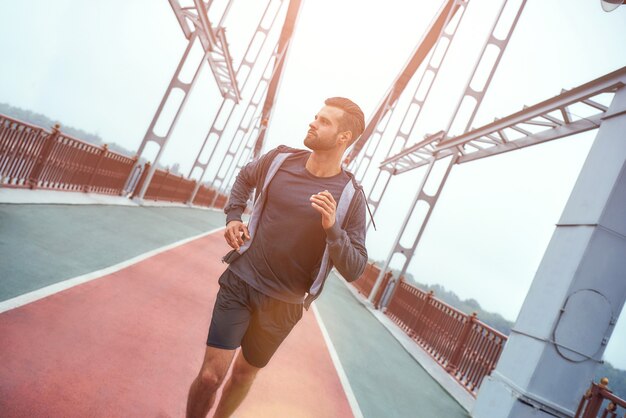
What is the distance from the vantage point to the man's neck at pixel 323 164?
232 cm

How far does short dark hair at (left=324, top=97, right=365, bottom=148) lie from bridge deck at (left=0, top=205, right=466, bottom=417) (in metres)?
2.36

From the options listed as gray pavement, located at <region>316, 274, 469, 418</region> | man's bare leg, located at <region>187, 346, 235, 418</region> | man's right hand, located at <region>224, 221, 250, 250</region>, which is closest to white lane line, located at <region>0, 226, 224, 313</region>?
man's bare leg, located at <region>187, 346, 235, 418</region>

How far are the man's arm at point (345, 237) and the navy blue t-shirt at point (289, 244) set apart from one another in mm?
166

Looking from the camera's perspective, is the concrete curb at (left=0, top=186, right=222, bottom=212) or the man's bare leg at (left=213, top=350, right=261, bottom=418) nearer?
the man's bare leg at (left=213, top=350, right=261, bottom=418)

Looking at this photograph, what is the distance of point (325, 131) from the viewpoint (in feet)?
7.29

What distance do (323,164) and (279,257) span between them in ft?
2.03

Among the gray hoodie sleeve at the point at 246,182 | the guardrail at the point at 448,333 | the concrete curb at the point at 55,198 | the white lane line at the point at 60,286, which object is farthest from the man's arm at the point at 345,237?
the concrete curb at the point at 55,198

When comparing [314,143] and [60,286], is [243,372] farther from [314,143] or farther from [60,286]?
[60,286]

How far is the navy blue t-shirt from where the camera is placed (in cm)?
221

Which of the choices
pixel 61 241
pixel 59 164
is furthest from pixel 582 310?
pixel 59 164

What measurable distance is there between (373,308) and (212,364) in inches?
466

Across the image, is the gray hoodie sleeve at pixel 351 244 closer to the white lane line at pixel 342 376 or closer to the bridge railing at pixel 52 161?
the white lane line at pixel 342 376

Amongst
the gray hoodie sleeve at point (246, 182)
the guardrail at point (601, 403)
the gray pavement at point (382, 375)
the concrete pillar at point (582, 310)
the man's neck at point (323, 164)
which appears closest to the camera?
A: the man's neck at point (323, 164)

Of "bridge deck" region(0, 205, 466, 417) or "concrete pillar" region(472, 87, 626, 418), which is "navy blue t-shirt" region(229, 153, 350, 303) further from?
"concrete pillar" region(472, 87, 626, 418)
